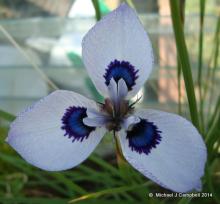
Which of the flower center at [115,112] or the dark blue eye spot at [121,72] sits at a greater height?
the dark blue eye spot at [121,72]

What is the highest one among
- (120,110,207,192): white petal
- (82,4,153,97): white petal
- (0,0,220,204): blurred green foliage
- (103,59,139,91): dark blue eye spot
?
(82,4,153,97): white petal

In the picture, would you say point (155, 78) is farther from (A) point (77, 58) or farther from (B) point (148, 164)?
(B) point (148, 164)

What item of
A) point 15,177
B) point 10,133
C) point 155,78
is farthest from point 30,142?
point 155,78

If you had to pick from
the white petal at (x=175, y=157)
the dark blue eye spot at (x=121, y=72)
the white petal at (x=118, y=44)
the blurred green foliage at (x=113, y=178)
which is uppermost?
the white petal at (x=118, y=44)

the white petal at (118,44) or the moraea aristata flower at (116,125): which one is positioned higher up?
the white petal at (118,44)

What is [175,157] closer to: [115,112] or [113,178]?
[115,112]

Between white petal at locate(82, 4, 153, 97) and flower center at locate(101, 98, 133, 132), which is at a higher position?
white petal at locate(82, 4, 153, 97)

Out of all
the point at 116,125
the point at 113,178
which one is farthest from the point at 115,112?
the point at 113,178
